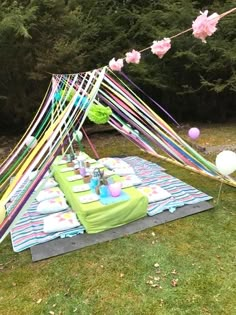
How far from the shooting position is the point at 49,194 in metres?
4.64

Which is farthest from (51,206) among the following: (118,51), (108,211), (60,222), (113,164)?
(118,51)

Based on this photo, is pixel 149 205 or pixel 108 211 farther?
pixel 149 205

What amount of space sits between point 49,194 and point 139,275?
6.86ft

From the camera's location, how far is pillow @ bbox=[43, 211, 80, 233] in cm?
376

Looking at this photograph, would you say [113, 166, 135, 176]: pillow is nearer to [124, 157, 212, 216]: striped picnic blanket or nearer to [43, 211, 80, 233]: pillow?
[124, 157, 212, 216]: striped picnic blanket

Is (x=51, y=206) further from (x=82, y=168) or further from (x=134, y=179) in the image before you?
(x=134, y=179)

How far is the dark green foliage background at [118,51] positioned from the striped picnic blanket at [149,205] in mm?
3407

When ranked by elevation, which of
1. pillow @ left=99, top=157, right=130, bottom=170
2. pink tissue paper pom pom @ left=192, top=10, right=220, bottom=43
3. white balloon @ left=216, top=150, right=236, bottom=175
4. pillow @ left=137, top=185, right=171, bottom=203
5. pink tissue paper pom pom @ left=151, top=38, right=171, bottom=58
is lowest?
pillow @ left=137, top=185, right=171, bottom=203

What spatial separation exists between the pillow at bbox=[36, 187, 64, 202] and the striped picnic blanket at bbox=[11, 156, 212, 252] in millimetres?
106

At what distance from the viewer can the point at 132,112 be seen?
5043 millimetres

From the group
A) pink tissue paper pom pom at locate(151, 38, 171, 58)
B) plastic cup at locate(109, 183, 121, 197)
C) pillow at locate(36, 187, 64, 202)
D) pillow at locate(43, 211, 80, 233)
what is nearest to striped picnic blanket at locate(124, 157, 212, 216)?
plastic cup at locate(109, 183, 121, 197)

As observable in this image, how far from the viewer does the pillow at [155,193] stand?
4.37 meters

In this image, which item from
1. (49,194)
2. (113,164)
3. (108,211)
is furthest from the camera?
(113,164)

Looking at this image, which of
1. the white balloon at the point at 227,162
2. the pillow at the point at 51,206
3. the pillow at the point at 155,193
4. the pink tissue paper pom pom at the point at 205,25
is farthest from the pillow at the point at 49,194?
the pink tissue paper pom pom at the point at 205,25
